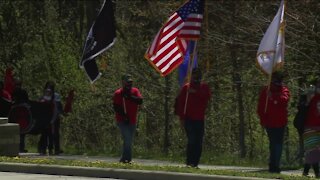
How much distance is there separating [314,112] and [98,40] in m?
5.83

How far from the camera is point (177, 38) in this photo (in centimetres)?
1622

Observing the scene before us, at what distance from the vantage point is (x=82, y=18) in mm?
31234

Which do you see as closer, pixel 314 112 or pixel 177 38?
pixel 314 112

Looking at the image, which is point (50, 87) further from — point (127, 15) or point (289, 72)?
point (127, 15)

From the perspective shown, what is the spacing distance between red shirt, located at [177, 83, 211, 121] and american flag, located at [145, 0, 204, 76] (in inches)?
75.3

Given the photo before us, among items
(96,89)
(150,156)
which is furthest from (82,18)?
(150,156)

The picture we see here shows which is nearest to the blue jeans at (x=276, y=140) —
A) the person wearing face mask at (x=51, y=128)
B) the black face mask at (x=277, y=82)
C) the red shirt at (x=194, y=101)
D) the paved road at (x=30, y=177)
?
the black face mask at (x=277, y=82)

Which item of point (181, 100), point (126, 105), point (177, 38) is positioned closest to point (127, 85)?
point (126, 105)

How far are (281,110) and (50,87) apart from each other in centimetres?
693

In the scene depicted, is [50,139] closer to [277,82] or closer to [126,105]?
[126,105]

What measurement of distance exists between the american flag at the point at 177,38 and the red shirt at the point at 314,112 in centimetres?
336

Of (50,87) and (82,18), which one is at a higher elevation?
(82,18)

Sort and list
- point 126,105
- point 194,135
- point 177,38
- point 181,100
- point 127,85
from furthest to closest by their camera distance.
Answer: point 177,38
point 126,105
point 127,85
point 194,135
point 181,100

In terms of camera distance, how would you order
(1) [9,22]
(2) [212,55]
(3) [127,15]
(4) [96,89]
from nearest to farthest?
(2) [212,55] → (4) [96,89] → (3) [127,15] → (1) [9,22]
